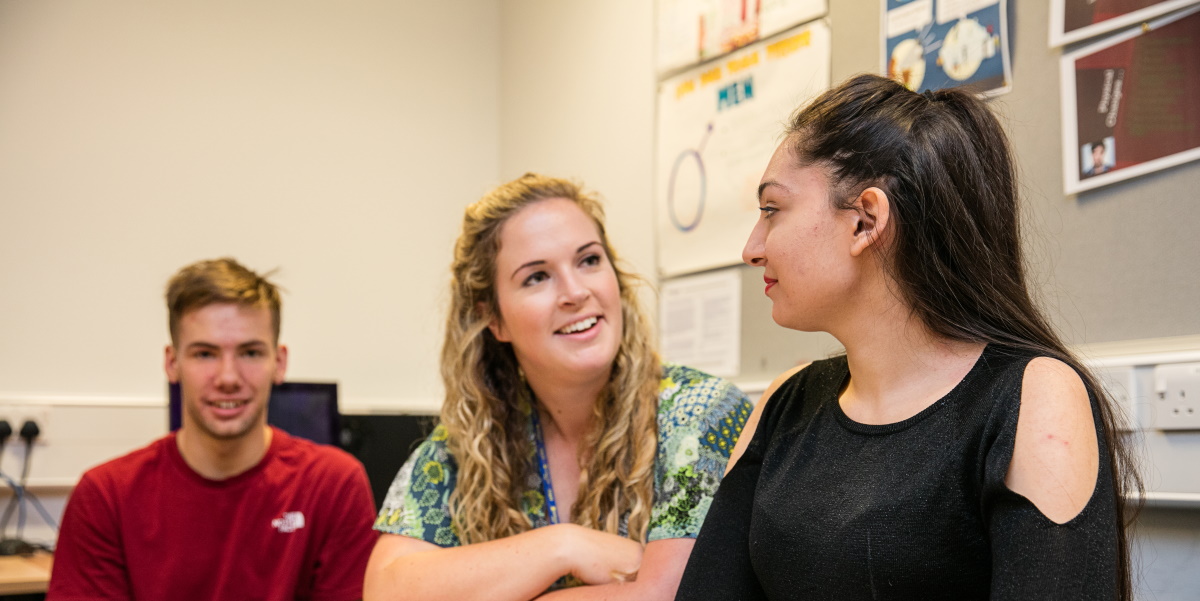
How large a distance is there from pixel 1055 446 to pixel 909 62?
4.68 ft

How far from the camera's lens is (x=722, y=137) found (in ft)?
8.72

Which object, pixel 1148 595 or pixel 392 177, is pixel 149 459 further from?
pixel 1148 595

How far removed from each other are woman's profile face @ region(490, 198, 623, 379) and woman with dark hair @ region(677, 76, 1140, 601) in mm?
502

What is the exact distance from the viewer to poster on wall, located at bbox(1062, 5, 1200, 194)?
1.58 metres

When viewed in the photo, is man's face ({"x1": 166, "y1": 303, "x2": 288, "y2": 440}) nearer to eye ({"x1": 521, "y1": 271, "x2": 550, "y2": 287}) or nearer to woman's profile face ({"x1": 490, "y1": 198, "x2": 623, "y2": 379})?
woman's profile face ({"x1": 490, "y1": 198, "x2": 623, "y2": 379})

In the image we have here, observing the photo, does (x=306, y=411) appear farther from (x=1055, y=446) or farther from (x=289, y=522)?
(x=1055, y=446)

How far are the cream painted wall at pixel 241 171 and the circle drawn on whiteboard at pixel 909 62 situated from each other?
6.51 feet

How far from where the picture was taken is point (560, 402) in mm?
1701

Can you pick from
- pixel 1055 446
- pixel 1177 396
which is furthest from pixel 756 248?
pixel 1177 396

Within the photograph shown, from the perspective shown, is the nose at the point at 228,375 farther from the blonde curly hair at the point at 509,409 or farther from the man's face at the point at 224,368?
the blonde curly hair at the point at 509,409

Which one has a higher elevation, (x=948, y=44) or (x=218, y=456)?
(x=948, y=44)

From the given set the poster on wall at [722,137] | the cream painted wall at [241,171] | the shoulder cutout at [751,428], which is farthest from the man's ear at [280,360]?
the shoulder cutout at [751,428]

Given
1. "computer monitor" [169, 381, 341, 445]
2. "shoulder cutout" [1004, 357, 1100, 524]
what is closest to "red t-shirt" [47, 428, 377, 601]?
"computer monitor" [169, 381, 341, 445]

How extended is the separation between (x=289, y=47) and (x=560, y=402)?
Answer: 7.45 ft
